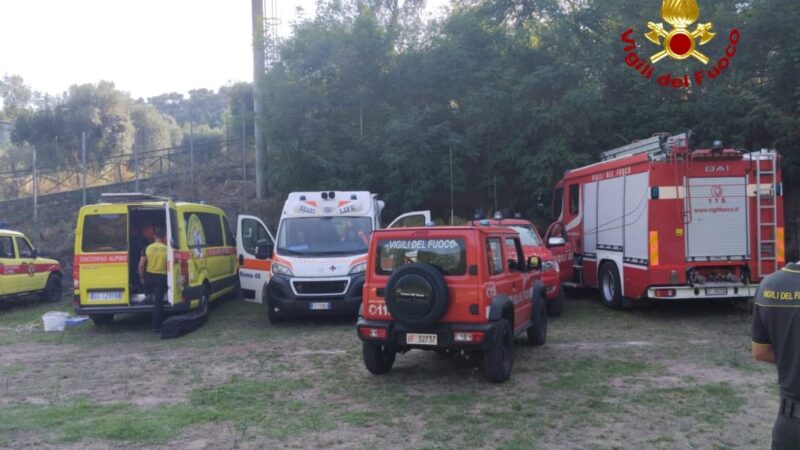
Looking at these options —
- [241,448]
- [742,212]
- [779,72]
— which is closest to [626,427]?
[241,448]

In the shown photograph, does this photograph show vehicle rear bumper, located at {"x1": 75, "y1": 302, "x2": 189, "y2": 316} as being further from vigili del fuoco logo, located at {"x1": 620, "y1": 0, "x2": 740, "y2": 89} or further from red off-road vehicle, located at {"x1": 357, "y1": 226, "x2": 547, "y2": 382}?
vigili del fuoco logo, located at {"x1": 620, "y1": 0, "x2": 740, "y2": 89}

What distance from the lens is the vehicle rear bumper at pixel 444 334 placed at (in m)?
7.04

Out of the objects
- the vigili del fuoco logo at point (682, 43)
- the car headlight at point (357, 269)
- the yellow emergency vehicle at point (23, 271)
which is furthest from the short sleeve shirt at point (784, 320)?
the yellow emergency vehicle at point (23, 271)

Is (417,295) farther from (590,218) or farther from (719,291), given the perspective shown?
(590,218)

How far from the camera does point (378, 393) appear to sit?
23.6 feet

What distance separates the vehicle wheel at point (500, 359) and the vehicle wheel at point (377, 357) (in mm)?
1224

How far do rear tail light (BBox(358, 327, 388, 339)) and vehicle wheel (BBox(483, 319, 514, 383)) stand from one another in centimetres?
117

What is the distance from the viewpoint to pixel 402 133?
52.2 ft

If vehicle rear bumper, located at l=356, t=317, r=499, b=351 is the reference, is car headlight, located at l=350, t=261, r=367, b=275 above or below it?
above

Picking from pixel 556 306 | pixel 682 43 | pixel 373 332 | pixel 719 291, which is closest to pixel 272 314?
pixel 373 332

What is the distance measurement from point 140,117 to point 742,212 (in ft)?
97.4

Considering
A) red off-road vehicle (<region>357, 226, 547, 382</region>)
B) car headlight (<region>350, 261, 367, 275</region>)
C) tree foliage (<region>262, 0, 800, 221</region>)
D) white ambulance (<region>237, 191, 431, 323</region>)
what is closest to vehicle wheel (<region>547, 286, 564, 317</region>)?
white ambulance (<region>237, 191, 431, 323</region>)

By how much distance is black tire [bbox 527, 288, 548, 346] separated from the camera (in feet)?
29.8

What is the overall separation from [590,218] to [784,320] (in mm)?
10739
